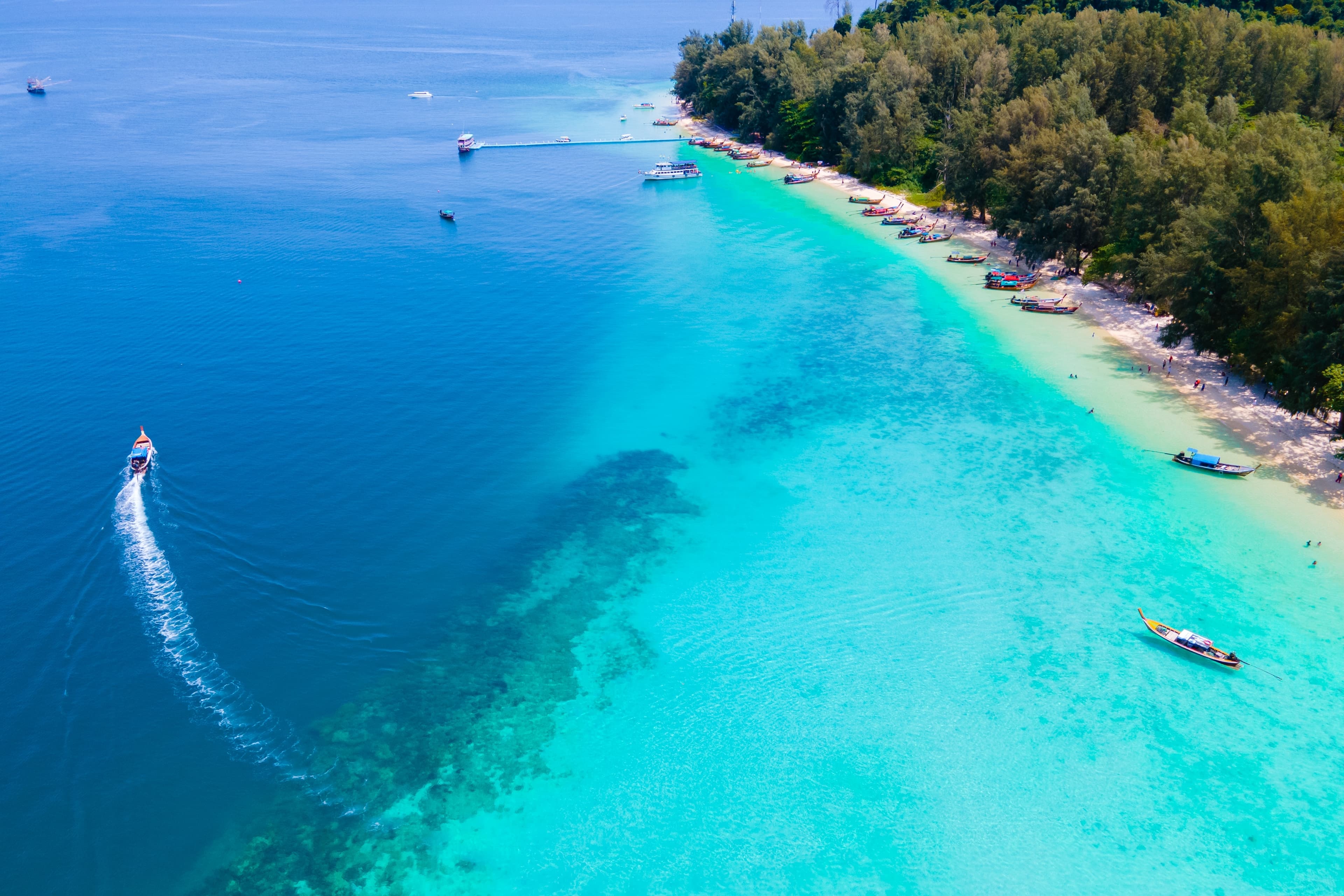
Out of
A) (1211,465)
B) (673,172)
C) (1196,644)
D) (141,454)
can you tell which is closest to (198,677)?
(141,454)

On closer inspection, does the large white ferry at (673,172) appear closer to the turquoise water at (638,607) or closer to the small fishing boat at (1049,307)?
the turquoise water at (638,607)

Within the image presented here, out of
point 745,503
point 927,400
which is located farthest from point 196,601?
point 927,400

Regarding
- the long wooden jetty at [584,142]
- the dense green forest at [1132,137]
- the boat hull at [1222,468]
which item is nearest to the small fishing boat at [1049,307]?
the dense green forest at [1132,137]

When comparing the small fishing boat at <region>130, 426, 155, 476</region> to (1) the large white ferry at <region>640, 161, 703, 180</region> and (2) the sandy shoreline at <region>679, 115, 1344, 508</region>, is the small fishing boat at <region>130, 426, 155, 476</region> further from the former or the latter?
(1) the large white ferry at <region>640, 161, 703, 180</region>

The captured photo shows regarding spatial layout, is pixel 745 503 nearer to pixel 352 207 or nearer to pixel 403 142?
pixel 352 207

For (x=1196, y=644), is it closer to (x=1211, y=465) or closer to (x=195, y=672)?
(x=1211, y=465)

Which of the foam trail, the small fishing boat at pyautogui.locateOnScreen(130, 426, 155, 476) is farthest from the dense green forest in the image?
the small fishing boat at pyautogui.locateOnScreen(130, 426, 155, 476)
